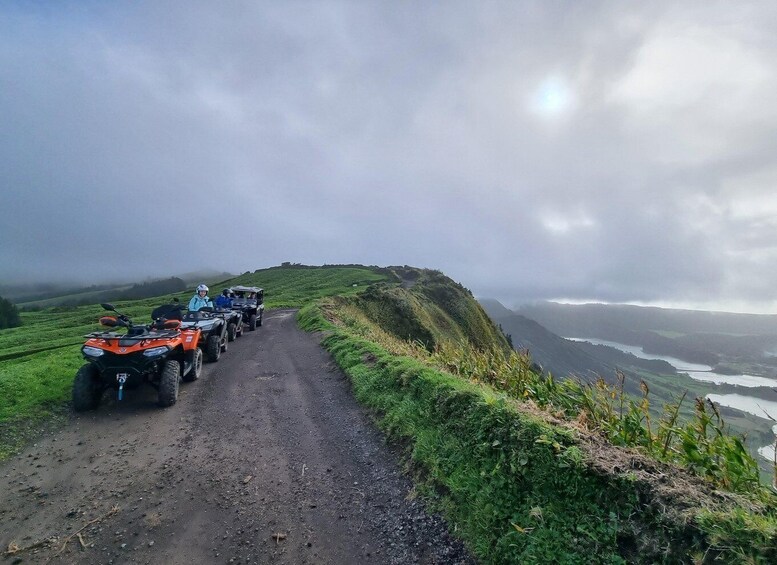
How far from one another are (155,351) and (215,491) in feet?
14.8

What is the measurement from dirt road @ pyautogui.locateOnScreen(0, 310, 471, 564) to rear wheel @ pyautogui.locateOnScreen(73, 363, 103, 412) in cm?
28

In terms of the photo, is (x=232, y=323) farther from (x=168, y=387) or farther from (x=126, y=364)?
(x=126, y=364)

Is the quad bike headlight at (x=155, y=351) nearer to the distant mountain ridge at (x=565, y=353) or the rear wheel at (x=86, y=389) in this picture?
the rear wheel at (x=86, y=389)

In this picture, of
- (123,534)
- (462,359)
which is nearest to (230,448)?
(123,534)

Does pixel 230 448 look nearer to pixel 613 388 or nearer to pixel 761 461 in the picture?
pixel 613 388

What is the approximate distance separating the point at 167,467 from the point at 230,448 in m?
1.02

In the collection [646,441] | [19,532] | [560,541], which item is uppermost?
[646,441]

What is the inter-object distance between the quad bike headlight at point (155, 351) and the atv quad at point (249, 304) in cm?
1413

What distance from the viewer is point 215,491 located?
5.57 m

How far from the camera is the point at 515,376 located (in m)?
7.43

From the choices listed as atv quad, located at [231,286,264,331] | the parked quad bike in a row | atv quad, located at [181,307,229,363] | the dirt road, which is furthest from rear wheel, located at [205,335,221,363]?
atv quad, located at [231,286,264,331]

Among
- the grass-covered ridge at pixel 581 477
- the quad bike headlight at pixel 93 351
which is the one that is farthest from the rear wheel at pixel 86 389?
the grass-covered ridge at pixel 581 477

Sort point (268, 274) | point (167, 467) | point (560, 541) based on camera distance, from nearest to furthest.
A: point (560, 541)
point (167, 467)
point (268, 274)

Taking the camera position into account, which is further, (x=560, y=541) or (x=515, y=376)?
(x=515, y=376)
